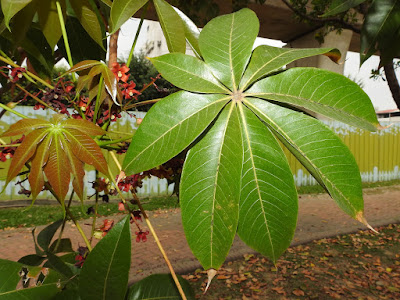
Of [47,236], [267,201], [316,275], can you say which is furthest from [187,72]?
[316,275]

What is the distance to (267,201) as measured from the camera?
1.13 ft

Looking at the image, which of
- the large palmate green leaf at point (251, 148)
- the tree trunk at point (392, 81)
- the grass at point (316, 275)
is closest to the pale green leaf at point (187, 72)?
the large palmate green leaf at point (251, 148)

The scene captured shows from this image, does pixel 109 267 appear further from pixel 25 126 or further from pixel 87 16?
pixel 87 16

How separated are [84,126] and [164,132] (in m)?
0.13

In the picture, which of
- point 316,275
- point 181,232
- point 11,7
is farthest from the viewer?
point 181,232

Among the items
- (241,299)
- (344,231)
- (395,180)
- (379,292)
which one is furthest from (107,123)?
(395,180)

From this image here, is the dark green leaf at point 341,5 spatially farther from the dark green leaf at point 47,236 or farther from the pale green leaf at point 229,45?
the dark green leaf at point 47,236

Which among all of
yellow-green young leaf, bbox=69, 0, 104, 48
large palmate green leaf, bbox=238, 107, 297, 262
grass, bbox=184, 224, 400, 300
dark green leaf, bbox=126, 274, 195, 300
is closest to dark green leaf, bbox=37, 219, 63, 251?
dark green leaf, bbox=126, 274, 195, 300

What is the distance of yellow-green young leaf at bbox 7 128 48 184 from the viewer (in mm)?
388

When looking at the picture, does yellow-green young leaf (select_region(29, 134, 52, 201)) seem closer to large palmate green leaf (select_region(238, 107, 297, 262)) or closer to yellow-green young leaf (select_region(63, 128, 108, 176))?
yellow-green young leaf (select_region(63, 128, 108, 176))

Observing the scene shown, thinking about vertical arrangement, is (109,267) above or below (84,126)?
below

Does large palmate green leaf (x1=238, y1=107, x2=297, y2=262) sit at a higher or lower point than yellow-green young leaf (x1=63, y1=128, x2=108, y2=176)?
lower

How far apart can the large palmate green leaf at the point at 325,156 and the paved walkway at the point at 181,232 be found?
100 inches

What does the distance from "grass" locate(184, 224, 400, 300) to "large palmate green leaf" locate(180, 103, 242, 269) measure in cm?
266
